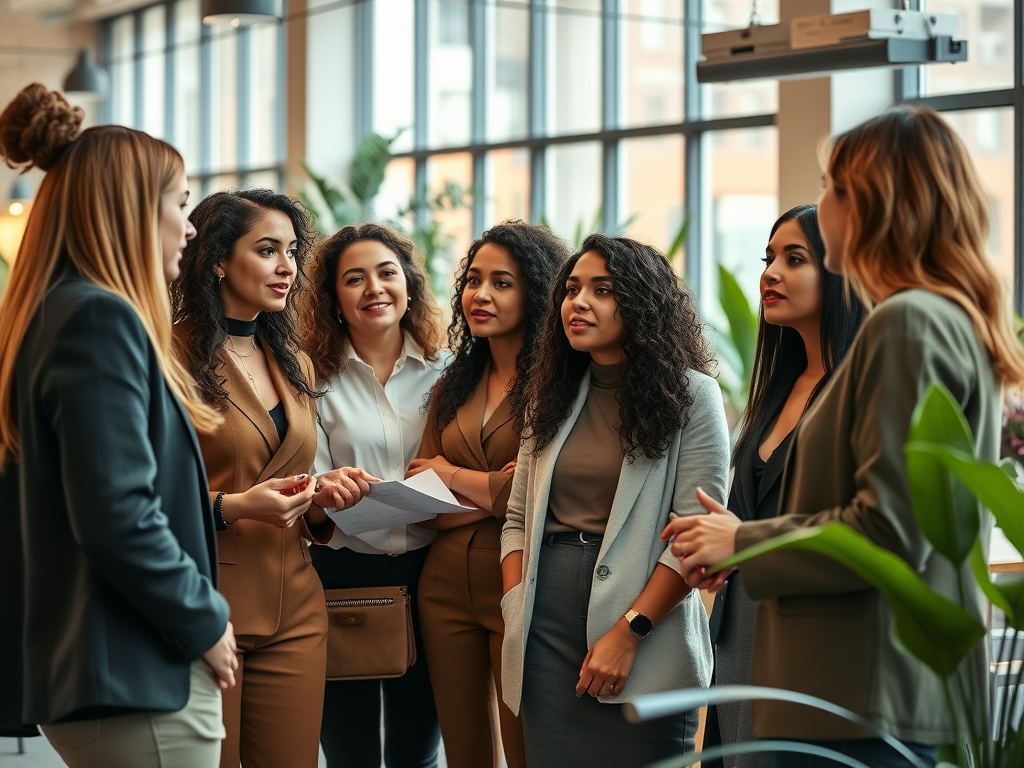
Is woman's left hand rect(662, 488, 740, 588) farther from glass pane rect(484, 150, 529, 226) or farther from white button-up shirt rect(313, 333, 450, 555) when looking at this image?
glass pane rect(484, 150, 529, 226)

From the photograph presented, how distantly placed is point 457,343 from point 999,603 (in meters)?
1.80

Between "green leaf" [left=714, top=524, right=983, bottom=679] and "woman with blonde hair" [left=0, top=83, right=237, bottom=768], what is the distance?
2.59ft

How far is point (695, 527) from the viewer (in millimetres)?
1806

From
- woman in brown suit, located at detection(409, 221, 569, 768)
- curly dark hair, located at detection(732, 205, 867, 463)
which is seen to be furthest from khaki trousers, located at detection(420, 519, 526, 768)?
curly dark hair, located at detection(732, 205, 867, 463)

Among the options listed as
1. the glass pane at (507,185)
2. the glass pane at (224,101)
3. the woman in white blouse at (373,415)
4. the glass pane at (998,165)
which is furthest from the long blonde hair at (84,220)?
the glass pane at (224,101)

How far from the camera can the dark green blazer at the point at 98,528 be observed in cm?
160

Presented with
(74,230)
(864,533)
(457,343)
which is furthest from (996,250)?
(74,230)

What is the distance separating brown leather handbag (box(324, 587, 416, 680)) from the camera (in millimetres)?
2727

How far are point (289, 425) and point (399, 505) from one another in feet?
0.95

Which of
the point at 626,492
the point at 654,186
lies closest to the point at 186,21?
the point at 654,186

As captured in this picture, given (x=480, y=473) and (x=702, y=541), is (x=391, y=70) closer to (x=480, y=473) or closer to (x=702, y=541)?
(x=480, y=473)

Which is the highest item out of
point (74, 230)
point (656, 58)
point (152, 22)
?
point (152, 22)

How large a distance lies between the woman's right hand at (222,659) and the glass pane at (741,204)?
5.40m

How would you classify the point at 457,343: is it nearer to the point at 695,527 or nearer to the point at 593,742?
the point at 593,742
